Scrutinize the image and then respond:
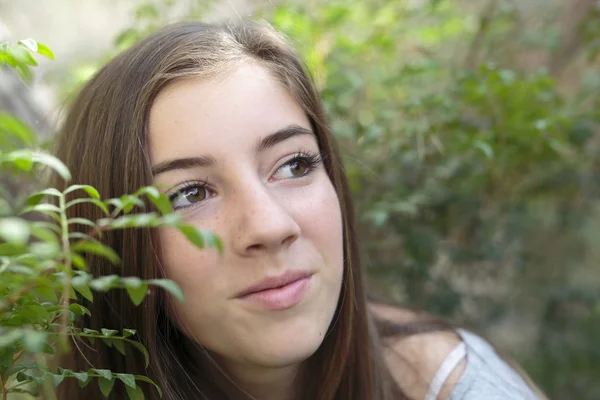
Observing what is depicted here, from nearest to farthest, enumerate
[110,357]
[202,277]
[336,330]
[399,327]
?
[202,277]
[110,357]
[336,330]
[399,327]

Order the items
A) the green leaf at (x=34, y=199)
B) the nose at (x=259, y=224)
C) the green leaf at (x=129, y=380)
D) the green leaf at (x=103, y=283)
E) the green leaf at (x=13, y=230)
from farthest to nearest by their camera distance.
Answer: the nose at (x=259, y=224) < the green leaf at (x=129, y=380) < the green leaf at (x=34, y=199) < the green leaf at (x=103, y=283) < the green leaf at (x=13, y=230)

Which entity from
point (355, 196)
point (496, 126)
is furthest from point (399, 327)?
point (496, 126)

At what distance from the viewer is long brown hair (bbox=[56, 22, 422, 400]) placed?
144cm

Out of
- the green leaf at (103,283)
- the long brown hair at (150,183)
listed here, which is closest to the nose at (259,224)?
the long brown hair at (150,183)

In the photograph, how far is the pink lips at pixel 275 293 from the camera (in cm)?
133

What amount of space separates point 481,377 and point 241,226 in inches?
37.9

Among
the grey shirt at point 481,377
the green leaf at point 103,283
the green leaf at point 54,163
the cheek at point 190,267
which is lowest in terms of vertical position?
the grey shirt at point 481,377

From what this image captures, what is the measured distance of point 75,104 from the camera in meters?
1.73

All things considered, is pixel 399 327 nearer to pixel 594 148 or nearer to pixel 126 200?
pixel 594 148

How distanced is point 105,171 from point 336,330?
781 mm

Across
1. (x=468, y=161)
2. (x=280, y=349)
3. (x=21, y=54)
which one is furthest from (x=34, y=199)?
(x=468, y=161)

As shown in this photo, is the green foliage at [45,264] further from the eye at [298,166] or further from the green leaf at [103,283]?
the eye at [298,166]

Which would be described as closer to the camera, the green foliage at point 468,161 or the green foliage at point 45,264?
the green foliage at point 45,264

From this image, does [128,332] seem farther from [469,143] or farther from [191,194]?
[469,143]
